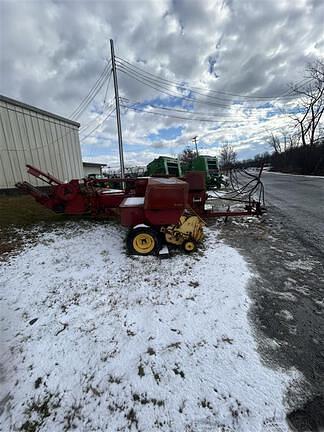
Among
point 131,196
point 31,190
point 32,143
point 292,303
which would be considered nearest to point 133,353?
point 292,303

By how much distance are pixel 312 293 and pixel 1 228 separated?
21.4 feet

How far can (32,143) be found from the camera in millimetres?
9633

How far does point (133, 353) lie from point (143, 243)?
2222 millimetres

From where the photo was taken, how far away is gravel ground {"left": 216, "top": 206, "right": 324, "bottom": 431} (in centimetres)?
163

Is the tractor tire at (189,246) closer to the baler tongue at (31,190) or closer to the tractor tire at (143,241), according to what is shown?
the tractor tire at (143,241)

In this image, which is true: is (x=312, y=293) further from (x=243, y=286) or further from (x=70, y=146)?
(x=70, y=146)

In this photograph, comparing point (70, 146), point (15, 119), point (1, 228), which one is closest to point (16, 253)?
point (1, 228)

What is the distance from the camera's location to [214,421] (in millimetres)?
1474

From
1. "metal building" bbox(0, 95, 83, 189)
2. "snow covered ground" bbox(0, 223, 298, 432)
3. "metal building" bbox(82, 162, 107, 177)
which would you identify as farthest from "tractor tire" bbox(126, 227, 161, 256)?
"metal building" bbox(82, 162, 107, 177)

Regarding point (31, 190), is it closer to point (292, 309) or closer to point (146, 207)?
point (146, 207)

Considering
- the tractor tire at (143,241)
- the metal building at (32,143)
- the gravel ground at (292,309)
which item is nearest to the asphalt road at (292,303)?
the gravel ground at (292,309)

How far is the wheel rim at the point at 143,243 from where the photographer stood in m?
4.02

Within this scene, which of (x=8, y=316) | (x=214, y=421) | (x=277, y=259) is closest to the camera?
(x=214, y=421)

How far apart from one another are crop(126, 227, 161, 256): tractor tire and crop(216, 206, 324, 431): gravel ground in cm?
180
